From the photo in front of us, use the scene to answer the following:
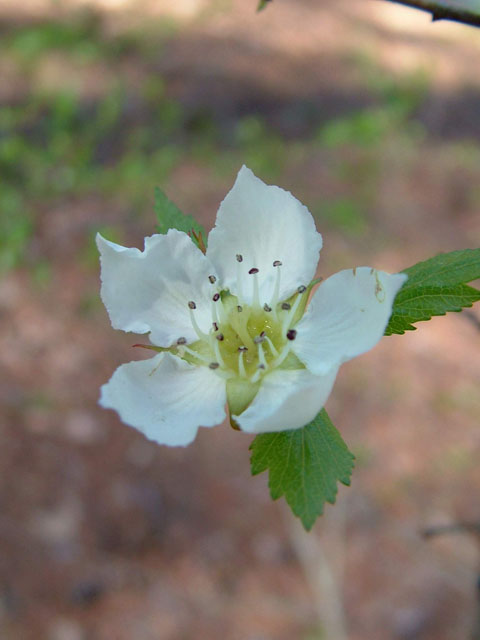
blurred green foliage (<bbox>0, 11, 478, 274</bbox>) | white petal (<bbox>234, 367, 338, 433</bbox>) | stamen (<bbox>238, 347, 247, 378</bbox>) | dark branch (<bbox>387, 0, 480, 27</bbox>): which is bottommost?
blurred green foliage (<bbox>0, 11, 478, 274</bbox>)

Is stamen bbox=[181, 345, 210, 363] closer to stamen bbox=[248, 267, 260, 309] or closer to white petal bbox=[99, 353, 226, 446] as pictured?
white petal bbox=[99, 353, 226, 446]

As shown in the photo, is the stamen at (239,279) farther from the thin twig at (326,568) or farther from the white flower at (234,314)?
the thin twig at (326,568)

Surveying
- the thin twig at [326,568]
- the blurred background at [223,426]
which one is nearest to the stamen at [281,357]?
the blurred background at [223,426]

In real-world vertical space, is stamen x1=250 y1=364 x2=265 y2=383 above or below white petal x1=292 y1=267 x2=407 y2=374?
below

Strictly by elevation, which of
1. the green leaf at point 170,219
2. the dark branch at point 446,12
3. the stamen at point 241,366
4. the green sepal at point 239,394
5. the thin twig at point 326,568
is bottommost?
the thin twig at point 326,568

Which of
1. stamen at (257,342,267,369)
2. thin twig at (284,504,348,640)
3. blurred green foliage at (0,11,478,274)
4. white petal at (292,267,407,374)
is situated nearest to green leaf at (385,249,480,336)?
white petal at (292,267,407,374)

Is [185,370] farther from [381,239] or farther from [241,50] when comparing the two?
[241,50]
